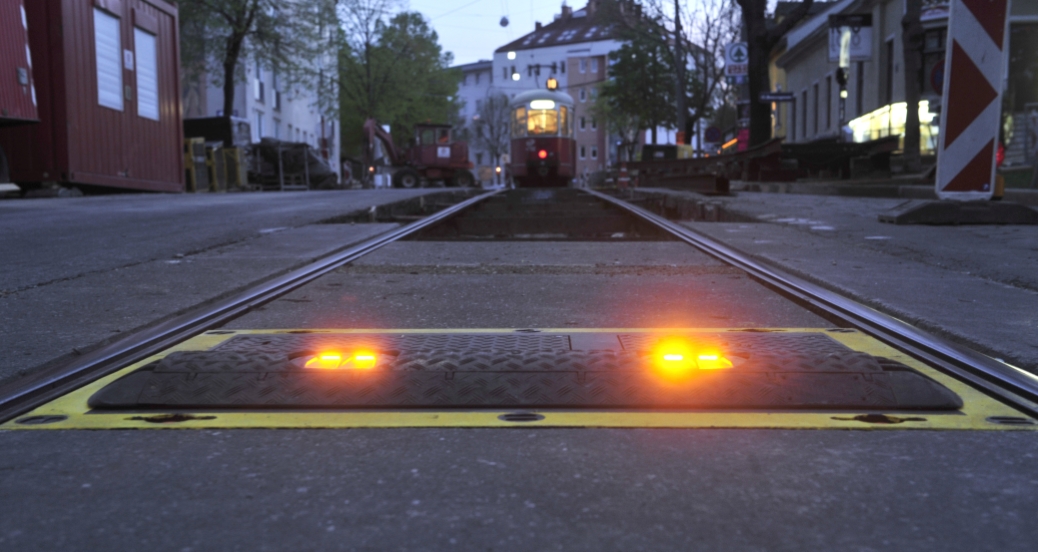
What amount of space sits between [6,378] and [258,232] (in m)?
5.62

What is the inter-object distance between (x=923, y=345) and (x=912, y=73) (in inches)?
765

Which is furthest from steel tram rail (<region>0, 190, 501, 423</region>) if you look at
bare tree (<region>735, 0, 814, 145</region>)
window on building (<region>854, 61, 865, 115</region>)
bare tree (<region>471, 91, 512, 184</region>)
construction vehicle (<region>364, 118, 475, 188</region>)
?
bare tree (<region>471, 91, 512, 184</region>)

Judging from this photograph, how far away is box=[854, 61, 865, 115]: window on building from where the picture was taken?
34031mm

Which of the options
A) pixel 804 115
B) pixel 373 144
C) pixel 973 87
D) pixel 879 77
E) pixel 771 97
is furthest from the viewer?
pixel 804 115

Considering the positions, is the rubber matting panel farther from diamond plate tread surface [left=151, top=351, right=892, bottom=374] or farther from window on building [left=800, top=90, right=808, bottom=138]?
window on building [left=800, top=90, right=808, bottom=138]

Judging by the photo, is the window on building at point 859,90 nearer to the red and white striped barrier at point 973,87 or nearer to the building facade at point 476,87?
the red and white striped barrier at point 973,87

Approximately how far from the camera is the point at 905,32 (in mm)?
20344

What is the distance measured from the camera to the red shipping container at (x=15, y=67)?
1441cm

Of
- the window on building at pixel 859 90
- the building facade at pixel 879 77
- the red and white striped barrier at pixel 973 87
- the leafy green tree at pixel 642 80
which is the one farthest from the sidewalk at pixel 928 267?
the leafy green tree at pixel 642 80

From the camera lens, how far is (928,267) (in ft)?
17.2

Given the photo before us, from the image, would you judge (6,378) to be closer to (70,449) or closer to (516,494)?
(70,449)

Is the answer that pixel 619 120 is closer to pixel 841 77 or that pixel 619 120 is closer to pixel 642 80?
pixel 642 80

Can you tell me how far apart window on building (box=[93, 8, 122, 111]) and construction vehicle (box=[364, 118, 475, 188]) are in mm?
21846

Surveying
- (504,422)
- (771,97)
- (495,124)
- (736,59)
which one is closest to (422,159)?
(736,59)
